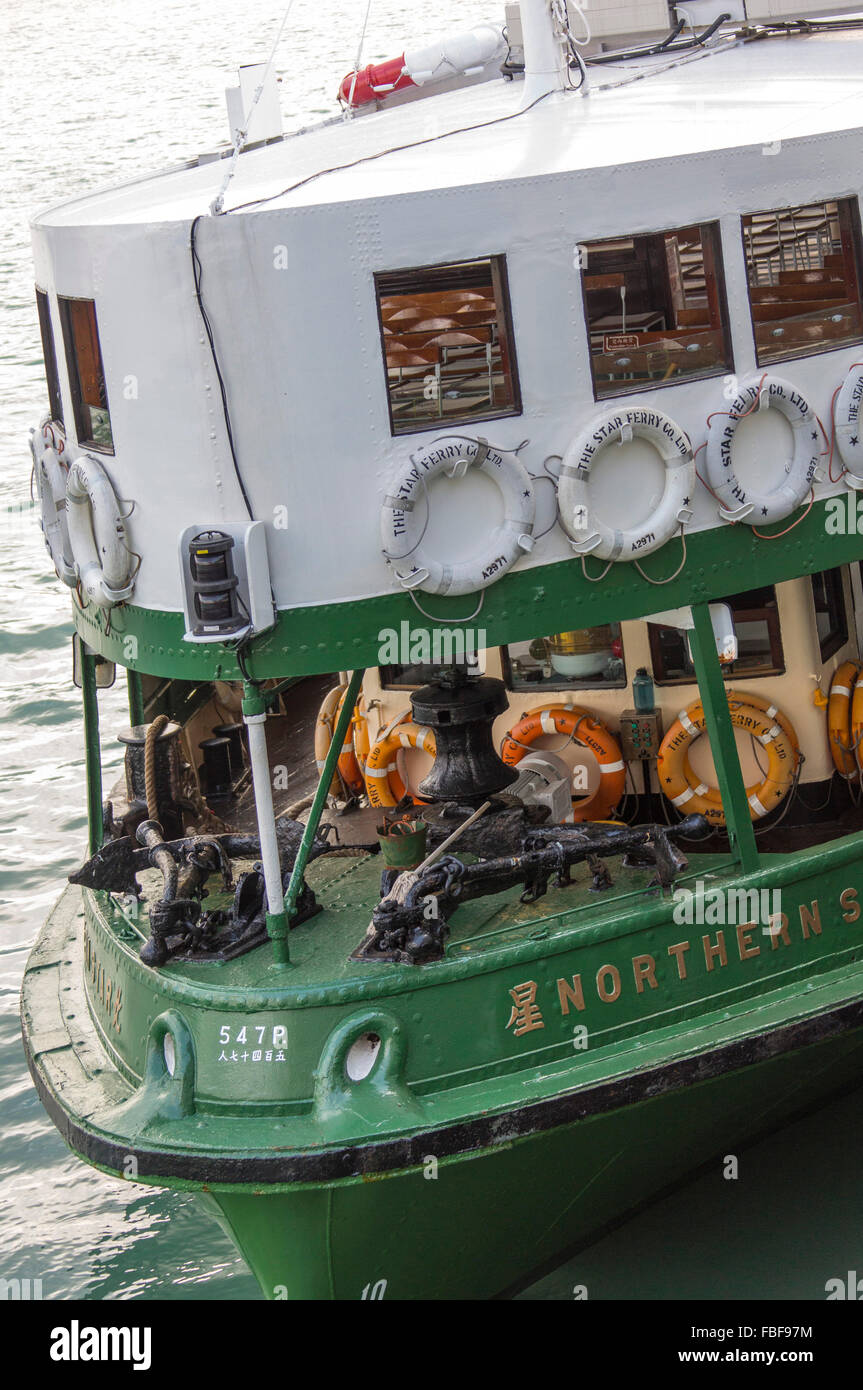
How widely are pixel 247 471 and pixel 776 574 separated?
2640 millimetres

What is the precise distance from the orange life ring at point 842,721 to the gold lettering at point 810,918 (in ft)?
4.20

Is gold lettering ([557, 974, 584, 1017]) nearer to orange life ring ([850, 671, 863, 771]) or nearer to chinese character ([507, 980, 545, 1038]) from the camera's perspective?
chinese character ([507, 980, 545, 1038])

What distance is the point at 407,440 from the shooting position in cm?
755

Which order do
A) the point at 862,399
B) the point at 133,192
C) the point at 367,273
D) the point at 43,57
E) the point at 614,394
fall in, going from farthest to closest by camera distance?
1. the point at 43,57
2. the point at 133,192
3. the point at 862,399
4. the point at 614,394
5. the point at 367,273

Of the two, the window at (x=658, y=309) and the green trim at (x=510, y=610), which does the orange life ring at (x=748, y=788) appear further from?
the window at (x=658, y=309)

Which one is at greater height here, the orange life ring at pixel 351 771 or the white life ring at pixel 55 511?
the white life ring at pixel 55 511

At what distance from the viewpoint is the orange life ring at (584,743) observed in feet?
31.4

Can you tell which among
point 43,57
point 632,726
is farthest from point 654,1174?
point 43,57

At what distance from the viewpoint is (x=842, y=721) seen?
31.1 ft

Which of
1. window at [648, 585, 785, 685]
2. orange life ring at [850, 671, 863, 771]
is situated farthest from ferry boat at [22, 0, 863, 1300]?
orange life ring at [850, 671, 863, 771]

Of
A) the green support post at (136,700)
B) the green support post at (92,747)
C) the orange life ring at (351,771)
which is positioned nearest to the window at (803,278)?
the orange life ring at (351,771)

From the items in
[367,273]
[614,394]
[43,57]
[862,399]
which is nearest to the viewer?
[367,273]

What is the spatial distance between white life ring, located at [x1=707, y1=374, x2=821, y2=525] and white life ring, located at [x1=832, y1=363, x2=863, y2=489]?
0.15 meters
